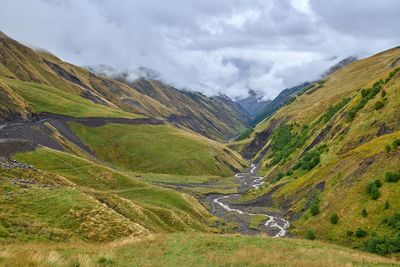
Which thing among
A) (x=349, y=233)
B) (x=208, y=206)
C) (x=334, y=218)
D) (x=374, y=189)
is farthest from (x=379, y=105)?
(x=349, y=233)

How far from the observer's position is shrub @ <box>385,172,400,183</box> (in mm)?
67019

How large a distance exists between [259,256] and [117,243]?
38.9 ft

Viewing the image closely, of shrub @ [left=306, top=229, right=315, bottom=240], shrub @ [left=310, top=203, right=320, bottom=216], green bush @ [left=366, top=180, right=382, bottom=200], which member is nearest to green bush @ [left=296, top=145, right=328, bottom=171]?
shrub @ [left=310, top=203, right=320, bottom=216]

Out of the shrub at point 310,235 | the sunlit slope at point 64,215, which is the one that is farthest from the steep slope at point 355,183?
the sunlit slope at point 64,215

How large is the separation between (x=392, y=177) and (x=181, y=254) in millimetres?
49657

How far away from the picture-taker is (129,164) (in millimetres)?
187750

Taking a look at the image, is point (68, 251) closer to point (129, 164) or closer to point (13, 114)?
point (13, 114)

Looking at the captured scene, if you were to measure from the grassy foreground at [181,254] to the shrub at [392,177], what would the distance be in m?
37.2

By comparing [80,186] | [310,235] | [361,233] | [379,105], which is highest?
[379,105]

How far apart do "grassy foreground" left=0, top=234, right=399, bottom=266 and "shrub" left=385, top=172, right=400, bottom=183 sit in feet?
122

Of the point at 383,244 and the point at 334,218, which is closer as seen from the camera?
the point at 383,244

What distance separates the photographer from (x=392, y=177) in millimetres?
67438

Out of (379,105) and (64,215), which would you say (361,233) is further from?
(379,105)

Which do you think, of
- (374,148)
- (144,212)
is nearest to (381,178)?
(374,148)
